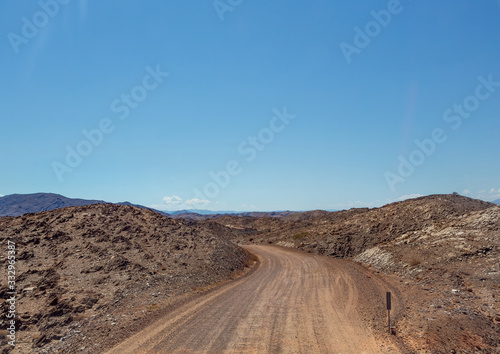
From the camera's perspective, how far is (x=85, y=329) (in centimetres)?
1468

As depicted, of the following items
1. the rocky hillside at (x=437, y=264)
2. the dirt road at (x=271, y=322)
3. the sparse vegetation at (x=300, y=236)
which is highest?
the sparse vegetation at (x=300, y=236)

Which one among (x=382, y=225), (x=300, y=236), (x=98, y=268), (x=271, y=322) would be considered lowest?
(x=271, y=322)

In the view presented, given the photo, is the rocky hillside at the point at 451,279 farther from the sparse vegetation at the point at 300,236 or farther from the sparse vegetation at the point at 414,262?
the sparse vegetation at the point at 300,236

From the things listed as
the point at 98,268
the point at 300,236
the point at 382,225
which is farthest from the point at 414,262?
the point at 300,236

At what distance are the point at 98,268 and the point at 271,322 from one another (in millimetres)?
17033

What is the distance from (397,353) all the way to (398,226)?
3273 cm

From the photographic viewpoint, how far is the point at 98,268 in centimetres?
2411

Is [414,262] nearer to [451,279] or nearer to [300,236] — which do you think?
[451,279]

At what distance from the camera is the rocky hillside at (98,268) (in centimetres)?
1592

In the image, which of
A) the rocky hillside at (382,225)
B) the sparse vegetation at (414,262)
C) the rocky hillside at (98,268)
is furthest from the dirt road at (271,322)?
the rocky hillside at (382,225)

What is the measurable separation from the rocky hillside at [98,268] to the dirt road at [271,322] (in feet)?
9.09

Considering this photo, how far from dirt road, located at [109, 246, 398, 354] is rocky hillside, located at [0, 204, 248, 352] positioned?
277 cm

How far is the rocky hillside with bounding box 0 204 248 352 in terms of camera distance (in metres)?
15.9

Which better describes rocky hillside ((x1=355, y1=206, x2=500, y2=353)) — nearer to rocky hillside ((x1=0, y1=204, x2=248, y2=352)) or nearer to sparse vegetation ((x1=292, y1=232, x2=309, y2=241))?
rocky hillside ((x1=0, y1=204, x2=248, y2=352))
